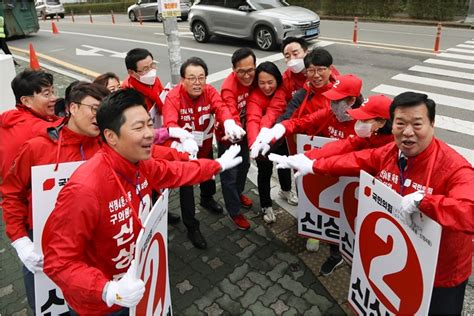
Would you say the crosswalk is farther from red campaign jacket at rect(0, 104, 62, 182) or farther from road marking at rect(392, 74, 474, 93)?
red campaign jacket at rect(0, 104, 62, 182)

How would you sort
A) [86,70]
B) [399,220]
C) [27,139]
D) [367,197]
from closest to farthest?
1. [399,220]
2. [367,197]
3. [27,139]
4. [86,70]

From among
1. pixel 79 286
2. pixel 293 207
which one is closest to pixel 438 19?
pixel 293 207

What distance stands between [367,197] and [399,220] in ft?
0.99

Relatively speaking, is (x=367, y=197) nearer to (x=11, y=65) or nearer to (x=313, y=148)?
(x=313, y=148)

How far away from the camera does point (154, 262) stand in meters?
2.10

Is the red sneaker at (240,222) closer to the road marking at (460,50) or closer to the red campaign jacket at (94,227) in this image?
the red campaign jacket at (94,227)

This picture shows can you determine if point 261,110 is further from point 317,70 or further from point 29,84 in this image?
point 29,84

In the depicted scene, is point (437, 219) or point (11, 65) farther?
point (11, 65)

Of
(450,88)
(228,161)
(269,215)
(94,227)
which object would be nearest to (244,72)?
(228,161)

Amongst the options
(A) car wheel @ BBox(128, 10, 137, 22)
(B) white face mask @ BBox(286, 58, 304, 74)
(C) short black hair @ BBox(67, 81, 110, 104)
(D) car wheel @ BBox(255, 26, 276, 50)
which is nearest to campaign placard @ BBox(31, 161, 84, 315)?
(C) short black hair @ BBox(67, 81, 110, 104)

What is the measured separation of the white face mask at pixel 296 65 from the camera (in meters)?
3.74

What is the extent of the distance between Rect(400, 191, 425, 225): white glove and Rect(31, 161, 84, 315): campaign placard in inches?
75.6

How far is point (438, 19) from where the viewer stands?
17.2 m

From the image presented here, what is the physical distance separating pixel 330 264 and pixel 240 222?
103 centimetres
